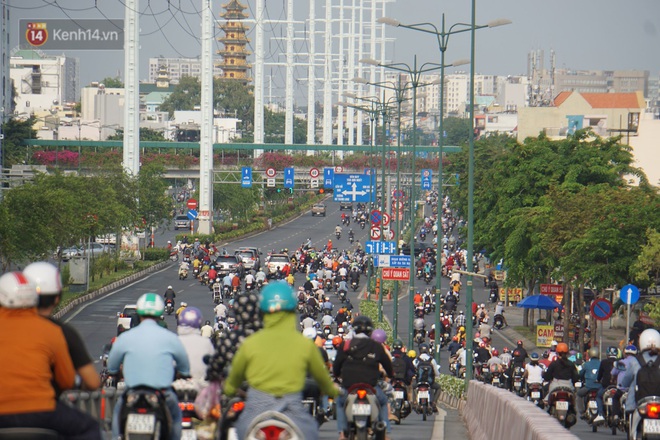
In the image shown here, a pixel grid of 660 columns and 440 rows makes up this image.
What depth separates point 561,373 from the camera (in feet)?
66.5

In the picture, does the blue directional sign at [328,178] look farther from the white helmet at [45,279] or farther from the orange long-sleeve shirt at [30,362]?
the orange long-sleeve shirt at [30,362]

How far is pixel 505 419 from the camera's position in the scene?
1294 cm

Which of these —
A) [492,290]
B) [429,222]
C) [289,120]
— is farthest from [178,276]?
[289,120]

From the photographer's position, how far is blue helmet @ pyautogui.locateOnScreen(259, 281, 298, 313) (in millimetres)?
8453

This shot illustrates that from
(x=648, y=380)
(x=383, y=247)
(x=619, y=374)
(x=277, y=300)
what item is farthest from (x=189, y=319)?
→ (x=383, y=247)

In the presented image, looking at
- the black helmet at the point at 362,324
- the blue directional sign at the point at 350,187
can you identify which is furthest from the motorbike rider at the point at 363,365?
the blue directional sign at the point at 350,187

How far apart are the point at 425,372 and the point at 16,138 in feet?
320

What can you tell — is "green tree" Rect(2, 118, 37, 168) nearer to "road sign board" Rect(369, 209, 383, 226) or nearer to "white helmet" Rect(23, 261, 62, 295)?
"road sign board" Rect(369, 209, 383, 226)

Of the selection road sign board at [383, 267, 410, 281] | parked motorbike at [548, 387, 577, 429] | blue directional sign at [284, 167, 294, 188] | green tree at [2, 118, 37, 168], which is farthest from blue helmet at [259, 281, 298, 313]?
green tree at [2, 118, 37, 168]

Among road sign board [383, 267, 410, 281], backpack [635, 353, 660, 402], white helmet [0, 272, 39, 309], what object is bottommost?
road sign board [383, 267, 410, 281]

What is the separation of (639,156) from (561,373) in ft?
193

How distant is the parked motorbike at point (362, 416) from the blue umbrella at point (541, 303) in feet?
114

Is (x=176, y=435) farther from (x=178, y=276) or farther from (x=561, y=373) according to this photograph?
(x=178, y=276)

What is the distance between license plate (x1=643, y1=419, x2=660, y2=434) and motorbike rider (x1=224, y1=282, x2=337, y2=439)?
6767mm
